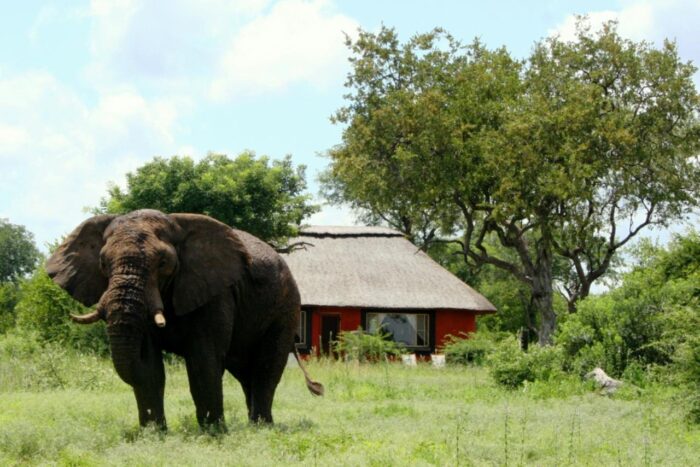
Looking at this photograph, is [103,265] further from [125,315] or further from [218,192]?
[218,192]

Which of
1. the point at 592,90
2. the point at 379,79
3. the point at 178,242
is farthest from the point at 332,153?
the point at 178,242

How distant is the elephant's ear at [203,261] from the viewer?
10992mm

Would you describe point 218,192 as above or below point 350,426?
above

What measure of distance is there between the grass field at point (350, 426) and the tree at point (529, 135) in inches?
590

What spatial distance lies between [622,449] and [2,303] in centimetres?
5125

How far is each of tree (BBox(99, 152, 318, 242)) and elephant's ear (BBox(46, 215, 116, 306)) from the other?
2101 centimetres

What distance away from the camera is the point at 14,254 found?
80.9 m

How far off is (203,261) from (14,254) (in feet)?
243

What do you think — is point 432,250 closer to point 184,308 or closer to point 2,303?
point 2,303

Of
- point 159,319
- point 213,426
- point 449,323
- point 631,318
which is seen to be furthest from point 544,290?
point 159,319

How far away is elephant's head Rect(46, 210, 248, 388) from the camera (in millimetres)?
10023

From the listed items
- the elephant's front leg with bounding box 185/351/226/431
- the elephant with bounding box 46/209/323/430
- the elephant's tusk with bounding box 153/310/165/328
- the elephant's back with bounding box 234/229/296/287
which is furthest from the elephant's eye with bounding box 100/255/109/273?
the elephant's back with bounding box 234/229/296/287

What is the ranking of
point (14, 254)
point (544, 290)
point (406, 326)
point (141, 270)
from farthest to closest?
1. point (14, 254)
2. point (406, 326)
3. point (544, 290)
4. point (141, 270)

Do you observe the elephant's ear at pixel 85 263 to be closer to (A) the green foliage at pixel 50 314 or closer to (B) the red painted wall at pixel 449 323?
(A) the green foliage at pixel 50 314
